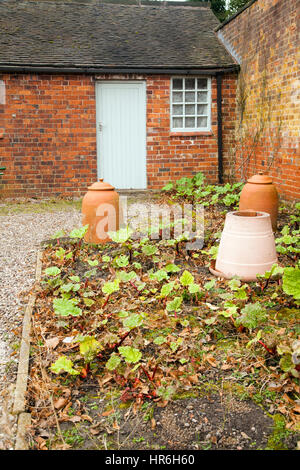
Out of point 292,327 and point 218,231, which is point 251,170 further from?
point 292,327

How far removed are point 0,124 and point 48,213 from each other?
278 centimetres

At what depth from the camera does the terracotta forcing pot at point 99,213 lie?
560cm

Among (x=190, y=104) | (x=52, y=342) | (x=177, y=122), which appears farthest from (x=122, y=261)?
(x=190, y=104)

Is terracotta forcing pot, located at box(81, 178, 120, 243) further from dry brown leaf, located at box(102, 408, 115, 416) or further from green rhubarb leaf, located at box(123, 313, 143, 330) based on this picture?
dry brown leaf, located at box(102, 408, 115, 416)

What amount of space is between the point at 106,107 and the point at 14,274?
637cm

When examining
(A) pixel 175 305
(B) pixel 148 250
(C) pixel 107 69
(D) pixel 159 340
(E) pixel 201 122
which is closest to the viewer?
(D) pixel 159 340

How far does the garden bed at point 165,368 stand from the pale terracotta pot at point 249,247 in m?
0.17

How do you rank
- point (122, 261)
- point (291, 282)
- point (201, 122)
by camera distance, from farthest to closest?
point (201, 122)
point (122, 261)
point (291, 282)

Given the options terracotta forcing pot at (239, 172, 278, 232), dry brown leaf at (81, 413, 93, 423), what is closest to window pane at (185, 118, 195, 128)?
terracotta forcing pot at (239, 172, 278, 232)

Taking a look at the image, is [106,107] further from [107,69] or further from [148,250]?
[148,250]

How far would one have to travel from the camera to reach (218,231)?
6090mm

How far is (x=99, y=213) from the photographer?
18.4 ft

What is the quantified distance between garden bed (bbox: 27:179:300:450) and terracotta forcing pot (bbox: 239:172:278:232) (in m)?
2.21

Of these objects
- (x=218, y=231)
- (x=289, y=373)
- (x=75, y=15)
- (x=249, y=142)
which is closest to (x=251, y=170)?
(x=249, y=142)
